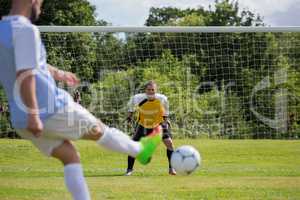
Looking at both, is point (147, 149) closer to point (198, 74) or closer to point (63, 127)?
point (63, 127)

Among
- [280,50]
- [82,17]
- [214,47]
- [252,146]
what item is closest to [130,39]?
[214,47]

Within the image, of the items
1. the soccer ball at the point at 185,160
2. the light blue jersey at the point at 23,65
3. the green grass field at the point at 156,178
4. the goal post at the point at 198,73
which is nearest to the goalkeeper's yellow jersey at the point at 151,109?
the green grass field at the point at 156,178

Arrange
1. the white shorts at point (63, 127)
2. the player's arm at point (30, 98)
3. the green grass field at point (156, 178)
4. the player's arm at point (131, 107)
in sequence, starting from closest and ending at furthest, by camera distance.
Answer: the player's arm at point (30, 98) → the white shorts at point (63, 127) → the green grass field at point (156, 178) → the player's arm at point (131, 107)

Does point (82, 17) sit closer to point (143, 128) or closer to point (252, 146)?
point (252, 146)

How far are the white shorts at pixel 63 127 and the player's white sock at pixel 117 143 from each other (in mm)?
159

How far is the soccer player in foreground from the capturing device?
531cm

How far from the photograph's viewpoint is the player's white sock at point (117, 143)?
581cm

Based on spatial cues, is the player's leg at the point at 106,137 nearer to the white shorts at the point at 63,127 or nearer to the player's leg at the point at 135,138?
the white shorts at the point at 63,127

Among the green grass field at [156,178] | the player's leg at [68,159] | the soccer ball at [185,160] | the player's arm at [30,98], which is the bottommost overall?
the green grass field at [156,178]

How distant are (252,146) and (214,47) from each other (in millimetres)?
7529

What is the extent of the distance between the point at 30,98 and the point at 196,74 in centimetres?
1267

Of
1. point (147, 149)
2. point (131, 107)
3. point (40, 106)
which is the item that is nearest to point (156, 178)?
point (131, 107)

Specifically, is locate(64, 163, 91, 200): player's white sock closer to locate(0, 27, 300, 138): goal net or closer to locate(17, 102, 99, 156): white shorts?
locate(17, 102, 99, 156): white shorts

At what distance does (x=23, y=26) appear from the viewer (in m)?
5.35
